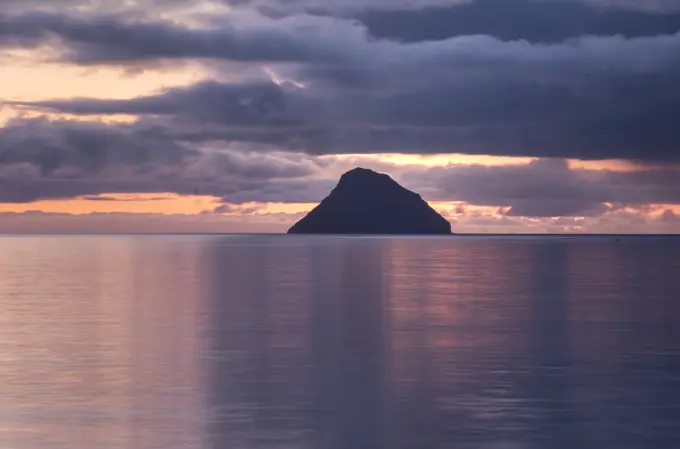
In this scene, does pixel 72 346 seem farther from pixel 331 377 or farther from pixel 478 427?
pixel 478 427

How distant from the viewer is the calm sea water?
25.3 metres

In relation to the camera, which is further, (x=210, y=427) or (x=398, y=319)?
(x=398, y=319)

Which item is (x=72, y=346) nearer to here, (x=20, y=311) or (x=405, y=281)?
(x=20, y=311)

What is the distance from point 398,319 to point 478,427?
29.1 m

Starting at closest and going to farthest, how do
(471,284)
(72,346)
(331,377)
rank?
(331,377) → (72,346) → (471,284)

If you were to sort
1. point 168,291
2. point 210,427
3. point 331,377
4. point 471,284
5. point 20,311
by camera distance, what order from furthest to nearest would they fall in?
point 471,284, point 168,291, point 20,311, point 331,377, point 210,427

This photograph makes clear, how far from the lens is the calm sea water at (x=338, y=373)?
25.3 m

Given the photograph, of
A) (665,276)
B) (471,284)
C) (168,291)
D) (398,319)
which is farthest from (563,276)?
(398,319)

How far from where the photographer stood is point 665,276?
105 meters

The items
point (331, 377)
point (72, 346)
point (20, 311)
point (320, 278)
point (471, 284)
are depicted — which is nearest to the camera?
point (331, 377)

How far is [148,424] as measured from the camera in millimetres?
26156

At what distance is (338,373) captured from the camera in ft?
114

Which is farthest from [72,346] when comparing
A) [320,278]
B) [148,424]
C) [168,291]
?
[320,278]

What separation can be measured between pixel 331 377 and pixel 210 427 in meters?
8.88
